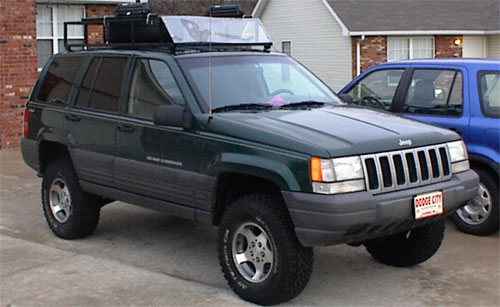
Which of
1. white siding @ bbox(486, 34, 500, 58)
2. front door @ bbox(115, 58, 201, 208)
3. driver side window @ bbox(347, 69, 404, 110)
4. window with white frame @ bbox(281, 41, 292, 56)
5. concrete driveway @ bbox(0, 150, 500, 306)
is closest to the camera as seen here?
concrete driveway @ bbox(0, 150, 500, 306)

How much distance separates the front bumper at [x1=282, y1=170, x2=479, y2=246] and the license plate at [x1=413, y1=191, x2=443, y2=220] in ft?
0.14

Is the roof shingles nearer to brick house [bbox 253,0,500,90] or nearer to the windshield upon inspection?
brick house [bbox 253,0,500,90]

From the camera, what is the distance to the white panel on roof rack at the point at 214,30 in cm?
690

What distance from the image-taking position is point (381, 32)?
26906mm

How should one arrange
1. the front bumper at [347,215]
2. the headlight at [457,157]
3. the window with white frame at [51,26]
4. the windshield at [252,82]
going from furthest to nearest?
the window with white frame at [51,26]
the windshield at [252,82]
the headlight at [457,157]
the front bumper at [347,215]

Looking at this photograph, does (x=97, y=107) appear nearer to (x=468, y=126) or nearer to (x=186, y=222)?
(x=186, y=222)

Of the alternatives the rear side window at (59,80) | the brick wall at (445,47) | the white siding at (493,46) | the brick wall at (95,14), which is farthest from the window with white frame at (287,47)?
the rear side window at (59,80)

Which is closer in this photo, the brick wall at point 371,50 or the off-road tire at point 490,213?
the off-road tire at point 490,213

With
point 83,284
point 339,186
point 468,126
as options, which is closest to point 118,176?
point 83,284

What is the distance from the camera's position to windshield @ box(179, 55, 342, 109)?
20.8ft

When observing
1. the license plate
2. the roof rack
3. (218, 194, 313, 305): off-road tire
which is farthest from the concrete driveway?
the roof rack

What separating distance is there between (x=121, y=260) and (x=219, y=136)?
6.02 feet

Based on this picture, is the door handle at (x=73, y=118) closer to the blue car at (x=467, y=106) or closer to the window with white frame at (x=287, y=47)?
the blue car at (x=467, y=106)

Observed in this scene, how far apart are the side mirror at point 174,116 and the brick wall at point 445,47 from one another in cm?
2355
